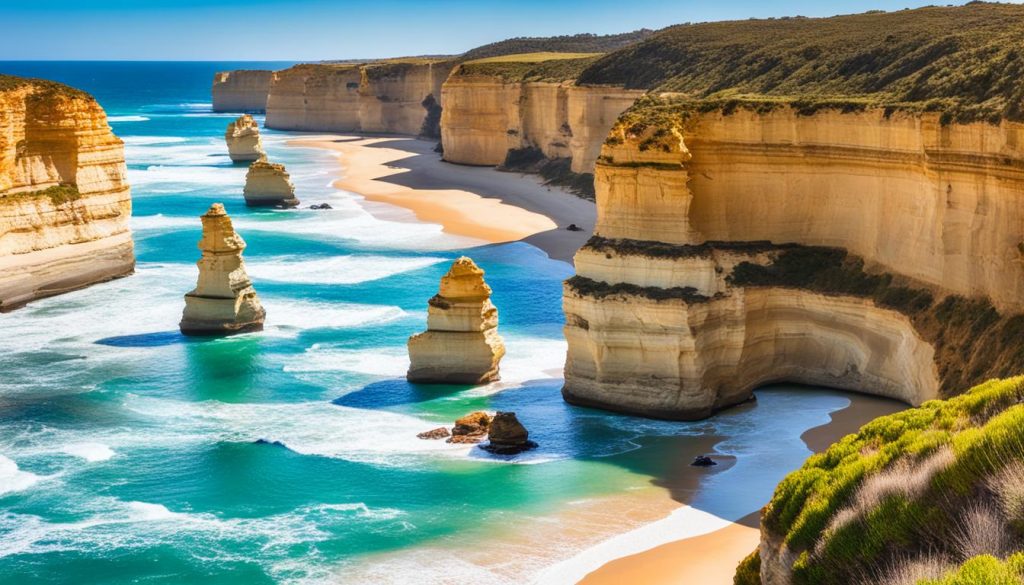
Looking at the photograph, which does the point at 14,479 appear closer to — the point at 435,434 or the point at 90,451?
the point at 90,451

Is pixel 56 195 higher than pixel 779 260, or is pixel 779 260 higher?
pixel 56 195

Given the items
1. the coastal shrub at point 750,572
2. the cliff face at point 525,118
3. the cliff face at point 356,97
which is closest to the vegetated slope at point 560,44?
the cliff face at point 356,97

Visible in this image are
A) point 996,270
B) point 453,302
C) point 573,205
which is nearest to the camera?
point 996,270

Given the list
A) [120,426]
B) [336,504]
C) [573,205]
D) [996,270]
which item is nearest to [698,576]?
[336,504]

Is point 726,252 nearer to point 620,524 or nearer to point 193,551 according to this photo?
point 620,524

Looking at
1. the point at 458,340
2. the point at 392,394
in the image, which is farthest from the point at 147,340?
the point at 458,340

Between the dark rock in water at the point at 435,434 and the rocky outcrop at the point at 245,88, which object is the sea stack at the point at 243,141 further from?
the dark rock in water at the point at 435,434
